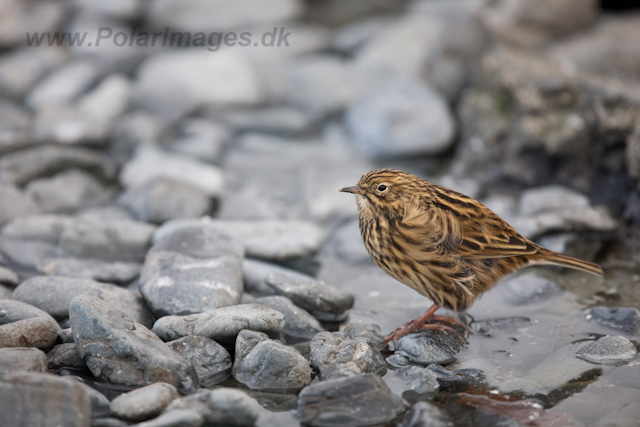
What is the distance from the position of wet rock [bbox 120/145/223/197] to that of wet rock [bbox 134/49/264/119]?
1457mm

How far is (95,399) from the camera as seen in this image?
3.95 m

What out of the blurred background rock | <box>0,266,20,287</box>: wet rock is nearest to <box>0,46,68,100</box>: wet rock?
the blurred background rock

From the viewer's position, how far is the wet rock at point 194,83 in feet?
31.8

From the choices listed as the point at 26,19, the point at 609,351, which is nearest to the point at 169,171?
the point at 609,351

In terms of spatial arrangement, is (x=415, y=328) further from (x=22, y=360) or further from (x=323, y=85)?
(x=323, y=85)

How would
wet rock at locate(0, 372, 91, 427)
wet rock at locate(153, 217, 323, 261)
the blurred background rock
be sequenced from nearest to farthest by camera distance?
wet rock at locate(0, 372, 91, 427) → wet rock at locate(153, 217, 323, 261) → the blurred background rock

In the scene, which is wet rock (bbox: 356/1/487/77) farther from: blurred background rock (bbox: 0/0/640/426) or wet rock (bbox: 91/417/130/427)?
wet rock (bbox: 91/417/130/427)

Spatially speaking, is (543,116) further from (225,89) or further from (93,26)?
(93,26)

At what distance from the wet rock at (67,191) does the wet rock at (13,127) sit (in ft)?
3.87

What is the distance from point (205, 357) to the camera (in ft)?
15.0

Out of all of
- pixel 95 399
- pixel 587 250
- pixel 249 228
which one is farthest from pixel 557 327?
pixel 95 399

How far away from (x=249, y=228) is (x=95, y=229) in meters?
1.52

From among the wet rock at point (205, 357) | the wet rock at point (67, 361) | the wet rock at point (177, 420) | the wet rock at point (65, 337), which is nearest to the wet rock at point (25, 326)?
the wet rock at point (65, 337)

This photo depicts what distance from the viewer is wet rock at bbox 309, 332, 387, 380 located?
4.46 m
